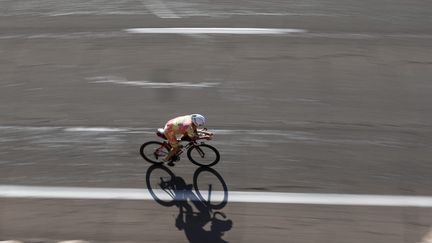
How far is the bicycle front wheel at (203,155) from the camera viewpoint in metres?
14.7

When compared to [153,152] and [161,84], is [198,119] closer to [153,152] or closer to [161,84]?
[153,152]

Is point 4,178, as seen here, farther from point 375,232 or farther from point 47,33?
point 375,232

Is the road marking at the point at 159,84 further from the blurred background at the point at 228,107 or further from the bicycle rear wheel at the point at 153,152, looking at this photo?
the bicycle rear wheel at the point at 153,152

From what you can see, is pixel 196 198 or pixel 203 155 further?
pixel 203 155

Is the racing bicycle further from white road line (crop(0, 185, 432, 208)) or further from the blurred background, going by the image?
white road line (crop(0, 185, 432, 208))

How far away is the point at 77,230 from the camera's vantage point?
44.8 ft

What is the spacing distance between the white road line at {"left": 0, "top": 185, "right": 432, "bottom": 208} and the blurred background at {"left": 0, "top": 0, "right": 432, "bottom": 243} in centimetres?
17

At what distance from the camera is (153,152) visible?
49.5ft

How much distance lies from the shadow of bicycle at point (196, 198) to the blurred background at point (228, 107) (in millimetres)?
70

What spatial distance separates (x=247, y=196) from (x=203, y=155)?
1.46 m

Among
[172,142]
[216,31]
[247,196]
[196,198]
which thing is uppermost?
[216,31]

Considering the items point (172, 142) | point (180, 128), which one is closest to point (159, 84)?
point (172, 142)

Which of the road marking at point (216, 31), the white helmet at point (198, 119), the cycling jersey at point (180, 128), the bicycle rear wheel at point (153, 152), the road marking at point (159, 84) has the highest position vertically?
the road marking at point (216, 31)

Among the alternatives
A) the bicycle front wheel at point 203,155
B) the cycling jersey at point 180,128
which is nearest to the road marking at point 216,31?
the bicycle front wheel at point 203,155
